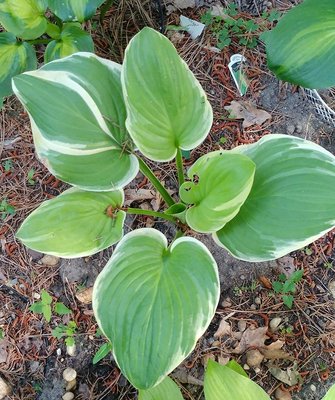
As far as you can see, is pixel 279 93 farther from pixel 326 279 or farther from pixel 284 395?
pixel 284 395

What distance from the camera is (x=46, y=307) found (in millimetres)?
1412

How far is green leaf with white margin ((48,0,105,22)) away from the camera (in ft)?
3.89

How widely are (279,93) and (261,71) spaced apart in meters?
0.09

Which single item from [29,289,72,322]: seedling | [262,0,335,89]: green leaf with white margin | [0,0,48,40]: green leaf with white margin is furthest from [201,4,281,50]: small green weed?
[29,289,72,322]: seedling

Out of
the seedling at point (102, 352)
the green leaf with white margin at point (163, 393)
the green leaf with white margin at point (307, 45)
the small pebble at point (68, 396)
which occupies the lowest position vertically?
the small pebble at point (68, 396)

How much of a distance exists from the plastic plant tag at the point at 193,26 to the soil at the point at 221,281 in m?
0.12

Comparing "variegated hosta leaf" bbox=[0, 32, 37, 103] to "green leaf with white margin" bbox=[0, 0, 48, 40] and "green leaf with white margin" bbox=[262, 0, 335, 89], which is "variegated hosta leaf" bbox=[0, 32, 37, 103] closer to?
"green leaf with white margin" bbox=[0, 0, 48, 40]

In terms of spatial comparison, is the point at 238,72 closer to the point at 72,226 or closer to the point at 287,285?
the point at 287,285

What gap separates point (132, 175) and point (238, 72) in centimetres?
64

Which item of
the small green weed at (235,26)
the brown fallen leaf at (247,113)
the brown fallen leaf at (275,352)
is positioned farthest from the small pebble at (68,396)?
the small green weed at (235,26)

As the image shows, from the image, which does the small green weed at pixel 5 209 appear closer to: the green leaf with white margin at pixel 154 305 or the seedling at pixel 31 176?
the seedling at pixel 31 176

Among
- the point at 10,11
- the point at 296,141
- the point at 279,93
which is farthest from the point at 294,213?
the point at 10,11

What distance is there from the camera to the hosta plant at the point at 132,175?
986 millimetres

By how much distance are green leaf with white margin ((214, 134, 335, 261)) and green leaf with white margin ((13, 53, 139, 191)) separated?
0.94 ft
